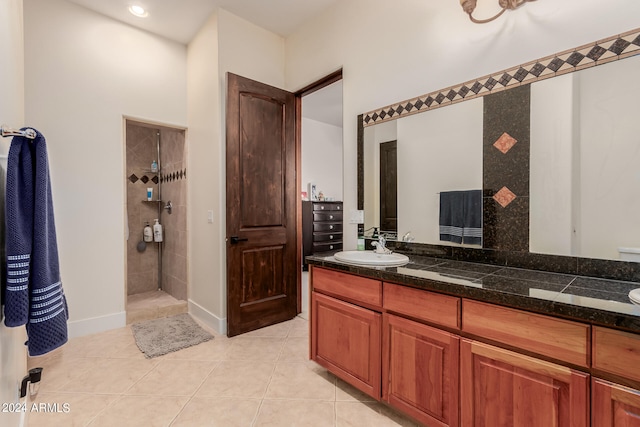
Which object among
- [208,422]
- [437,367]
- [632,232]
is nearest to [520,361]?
[437,367]

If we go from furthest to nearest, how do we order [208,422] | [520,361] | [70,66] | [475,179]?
[70,66], [475,179], [208,422], [520,361]

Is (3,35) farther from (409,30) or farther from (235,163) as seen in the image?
(409,30)

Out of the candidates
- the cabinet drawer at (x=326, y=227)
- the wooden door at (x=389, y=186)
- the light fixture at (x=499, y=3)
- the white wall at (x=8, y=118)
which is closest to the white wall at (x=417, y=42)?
the light fixture at (x=499, y=3)

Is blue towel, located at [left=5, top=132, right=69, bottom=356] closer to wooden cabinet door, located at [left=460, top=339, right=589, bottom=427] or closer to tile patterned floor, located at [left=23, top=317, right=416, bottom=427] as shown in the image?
tile patterned floor, located at [left=23, top=317, right=416, bottom=427]

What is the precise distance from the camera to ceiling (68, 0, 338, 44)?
2619 millimetres

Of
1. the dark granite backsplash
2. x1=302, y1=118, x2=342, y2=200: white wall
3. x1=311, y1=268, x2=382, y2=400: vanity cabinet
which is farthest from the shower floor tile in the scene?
x1=302, y1=118, x2=342, y2=200: white wall

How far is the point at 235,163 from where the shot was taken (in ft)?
8.73

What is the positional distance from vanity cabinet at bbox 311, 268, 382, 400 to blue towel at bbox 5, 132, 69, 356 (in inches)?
52.1

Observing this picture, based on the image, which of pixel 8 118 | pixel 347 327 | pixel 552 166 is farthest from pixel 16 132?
pixel 552 166

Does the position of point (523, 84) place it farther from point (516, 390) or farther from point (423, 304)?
point (516, 390)

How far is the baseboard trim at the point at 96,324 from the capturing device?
8.69 feet

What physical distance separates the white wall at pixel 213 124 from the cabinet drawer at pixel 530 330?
2175 mm

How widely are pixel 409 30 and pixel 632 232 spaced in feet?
5.69

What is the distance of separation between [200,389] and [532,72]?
8.85 ft
